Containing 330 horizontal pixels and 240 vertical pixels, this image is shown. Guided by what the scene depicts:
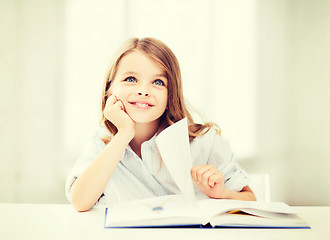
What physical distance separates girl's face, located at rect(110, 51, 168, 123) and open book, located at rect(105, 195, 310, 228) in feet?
1.16

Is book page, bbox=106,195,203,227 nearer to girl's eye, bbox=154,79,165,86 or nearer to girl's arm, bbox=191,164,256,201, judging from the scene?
girl's arm, bbox=191,164,256,201

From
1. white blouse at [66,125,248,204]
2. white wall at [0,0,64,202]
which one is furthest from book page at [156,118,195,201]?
white wall at [0,0,64,202]

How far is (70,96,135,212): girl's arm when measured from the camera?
0.94m

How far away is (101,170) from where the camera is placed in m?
0.98

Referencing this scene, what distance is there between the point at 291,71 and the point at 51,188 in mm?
1725

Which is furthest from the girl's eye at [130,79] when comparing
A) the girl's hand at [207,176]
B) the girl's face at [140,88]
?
the girl's hand at [207,176]

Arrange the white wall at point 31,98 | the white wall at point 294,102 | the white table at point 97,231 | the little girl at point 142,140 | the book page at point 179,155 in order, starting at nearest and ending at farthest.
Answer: the white table at point 97,231 < the book page at point 179,155 < the little girl at point 142,140 < the white wall at point 31,98 < the white wall at point 294,102

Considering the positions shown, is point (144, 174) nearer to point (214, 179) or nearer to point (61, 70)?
point (214, 179)

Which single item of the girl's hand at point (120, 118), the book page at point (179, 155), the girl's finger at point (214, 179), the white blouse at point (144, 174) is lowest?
the white blouse at point (144, 174)

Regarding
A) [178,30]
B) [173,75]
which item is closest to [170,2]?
[178,30]

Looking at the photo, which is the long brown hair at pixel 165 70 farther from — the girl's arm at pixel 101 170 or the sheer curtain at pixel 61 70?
the sheer curtain at pixel 61 70

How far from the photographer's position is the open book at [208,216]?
0.74 meters

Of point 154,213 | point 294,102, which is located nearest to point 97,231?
point 154,213

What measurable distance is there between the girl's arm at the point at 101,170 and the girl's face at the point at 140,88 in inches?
1.7
